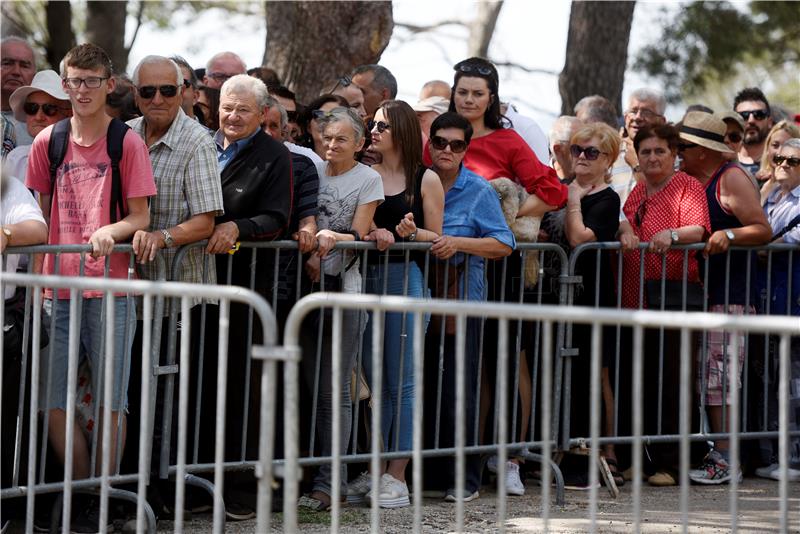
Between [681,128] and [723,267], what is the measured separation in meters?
0.90

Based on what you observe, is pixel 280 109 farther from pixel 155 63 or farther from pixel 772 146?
pixel 772 146

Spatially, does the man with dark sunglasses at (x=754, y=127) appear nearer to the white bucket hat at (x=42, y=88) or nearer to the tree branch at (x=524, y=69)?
the white bucket hat at (x=42, y=88)

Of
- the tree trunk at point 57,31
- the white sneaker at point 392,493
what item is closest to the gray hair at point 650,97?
the white sneaker at point 392,493

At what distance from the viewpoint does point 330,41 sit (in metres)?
11.6

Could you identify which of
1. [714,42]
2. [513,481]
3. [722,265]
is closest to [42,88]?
[513,481]

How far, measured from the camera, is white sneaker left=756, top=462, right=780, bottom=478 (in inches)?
Result: 305

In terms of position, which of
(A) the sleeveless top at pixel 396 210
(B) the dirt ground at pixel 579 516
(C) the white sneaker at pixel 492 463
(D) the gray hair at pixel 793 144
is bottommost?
(B) the dirt ground at pixel 579 516

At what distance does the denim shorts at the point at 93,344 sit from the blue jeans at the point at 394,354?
4.48 ft

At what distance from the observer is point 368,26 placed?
37.9 ft

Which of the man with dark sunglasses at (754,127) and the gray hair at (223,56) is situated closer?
the gray hair at (223,56)

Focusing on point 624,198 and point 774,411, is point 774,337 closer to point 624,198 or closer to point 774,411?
point 774,411

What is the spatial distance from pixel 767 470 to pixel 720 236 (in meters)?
1.56

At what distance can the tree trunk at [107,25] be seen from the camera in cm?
1755

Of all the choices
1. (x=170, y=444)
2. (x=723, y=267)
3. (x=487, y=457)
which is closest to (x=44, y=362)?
(x=170, y=444)
